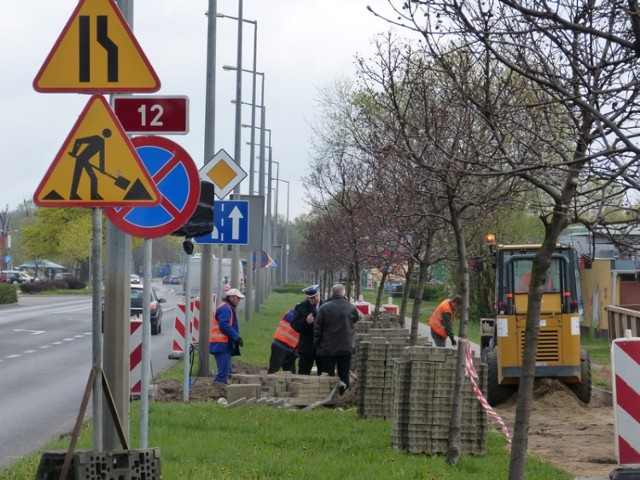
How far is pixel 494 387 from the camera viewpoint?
66.1 ft

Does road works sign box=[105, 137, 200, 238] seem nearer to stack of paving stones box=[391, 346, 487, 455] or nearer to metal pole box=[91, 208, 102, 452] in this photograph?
metal pole box=[91, 208, 102, 452]

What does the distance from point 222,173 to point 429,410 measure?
5.62 meters

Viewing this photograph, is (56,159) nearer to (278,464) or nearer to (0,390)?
(278,464)

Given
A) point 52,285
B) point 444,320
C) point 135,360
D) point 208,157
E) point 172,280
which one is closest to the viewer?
point 135,360

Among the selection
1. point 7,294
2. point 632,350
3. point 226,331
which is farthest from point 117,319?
point 7,294

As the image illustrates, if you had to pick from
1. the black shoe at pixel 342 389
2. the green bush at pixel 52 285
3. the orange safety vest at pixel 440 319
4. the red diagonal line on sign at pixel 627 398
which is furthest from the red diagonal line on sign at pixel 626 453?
the green bush at pixel 52 285

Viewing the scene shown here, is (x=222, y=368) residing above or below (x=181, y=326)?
below

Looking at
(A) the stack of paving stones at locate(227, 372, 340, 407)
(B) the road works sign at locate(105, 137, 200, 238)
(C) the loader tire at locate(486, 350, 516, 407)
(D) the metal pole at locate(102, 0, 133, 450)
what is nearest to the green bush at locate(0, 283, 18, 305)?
(C) the loader tire at locate(486, 350, 516, 407)

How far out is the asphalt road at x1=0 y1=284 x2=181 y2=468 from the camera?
14.7 metres

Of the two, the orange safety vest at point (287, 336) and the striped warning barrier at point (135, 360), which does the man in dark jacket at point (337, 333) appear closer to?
the orange safety vest at point (287, 336)

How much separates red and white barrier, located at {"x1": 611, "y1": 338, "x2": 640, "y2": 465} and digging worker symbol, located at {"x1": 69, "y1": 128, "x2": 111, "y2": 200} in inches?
206

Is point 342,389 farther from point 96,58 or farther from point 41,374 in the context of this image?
point 96,58

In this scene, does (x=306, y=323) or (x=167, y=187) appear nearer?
(x=167, y=187)

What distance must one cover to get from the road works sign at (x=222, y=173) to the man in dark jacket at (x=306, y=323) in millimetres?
3246
